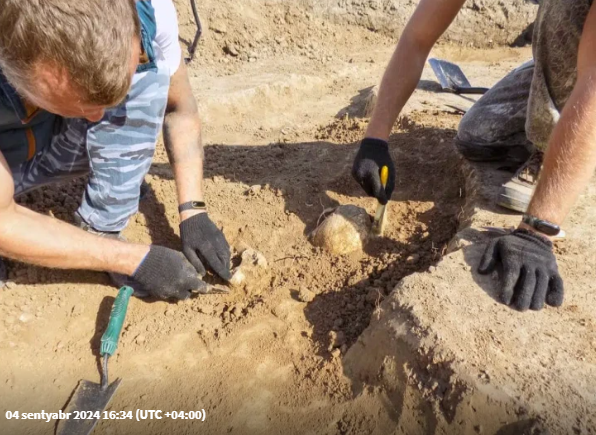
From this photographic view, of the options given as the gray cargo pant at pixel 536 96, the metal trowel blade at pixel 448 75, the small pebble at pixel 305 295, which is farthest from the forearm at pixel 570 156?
the metal trowel blade at pixel 448 75

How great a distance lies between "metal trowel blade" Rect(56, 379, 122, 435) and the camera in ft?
6.29

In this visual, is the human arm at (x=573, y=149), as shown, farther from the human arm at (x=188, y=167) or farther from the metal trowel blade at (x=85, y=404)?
the metal trowel blade at (x=85, y=404)

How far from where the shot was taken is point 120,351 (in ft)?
7.29

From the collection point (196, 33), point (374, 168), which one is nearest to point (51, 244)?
point (374, 168)

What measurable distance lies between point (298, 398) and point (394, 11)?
4633 millimetres

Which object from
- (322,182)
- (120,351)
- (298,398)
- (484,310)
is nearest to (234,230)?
(322,182)

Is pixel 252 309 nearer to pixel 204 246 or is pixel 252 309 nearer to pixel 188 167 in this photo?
pixel 204 246

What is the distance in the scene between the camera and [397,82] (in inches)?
104

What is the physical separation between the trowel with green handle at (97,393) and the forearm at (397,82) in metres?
1.45

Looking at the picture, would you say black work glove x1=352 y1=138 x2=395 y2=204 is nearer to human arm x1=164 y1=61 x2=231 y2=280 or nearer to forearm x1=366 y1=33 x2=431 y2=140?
forearm x1=366 y1=33 x2=431 y2=140

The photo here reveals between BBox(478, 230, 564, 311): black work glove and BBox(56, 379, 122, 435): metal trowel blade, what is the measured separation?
153 cm

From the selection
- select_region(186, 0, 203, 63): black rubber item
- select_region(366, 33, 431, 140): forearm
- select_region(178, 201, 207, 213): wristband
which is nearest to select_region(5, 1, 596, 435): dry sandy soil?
select_region(178, 201, 207, 213): wristband

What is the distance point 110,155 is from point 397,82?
1.43 meters

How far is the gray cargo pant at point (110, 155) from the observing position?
2.36 meters
